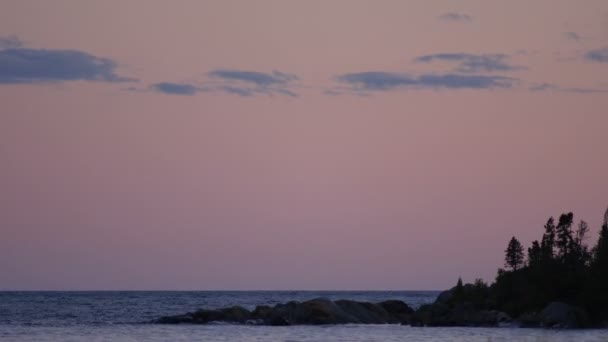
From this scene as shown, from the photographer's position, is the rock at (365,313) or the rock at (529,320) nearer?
the rock at (529,320)

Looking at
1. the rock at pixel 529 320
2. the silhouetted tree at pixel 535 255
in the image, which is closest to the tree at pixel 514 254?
the silhouetted tree at pixel 535 255

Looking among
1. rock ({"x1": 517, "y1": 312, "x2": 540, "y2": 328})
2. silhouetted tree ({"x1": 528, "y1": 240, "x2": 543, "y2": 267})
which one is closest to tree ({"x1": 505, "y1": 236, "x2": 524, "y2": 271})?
silhouetted tree ({"x1": 528, "y1": 240, "x2": 543, "y2": 267})

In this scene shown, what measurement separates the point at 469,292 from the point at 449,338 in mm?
27755

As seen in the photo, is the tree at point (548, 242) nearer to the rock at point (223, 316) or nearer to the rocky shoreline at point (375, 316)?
the rocky shoreline at point (375, 316)

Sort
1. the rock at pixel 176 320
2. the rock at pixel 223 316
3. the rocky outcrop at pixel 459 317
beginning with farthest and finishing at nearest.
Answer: the rock at pixel 223 316
the rock at pixel 176 320
the rocky outcrop at pixel 459 317

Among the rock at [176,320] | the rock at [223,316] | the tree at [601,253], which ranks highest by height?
the tree at [601,253]

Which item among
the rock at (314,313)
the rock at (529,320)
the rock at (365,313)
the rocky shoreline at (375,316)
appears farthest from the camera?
the rock at (365,313)

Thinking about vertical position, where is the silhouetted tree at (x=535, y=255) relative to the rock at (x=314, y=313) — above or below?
above

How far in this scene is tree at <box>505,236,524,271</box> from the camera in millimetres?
107500

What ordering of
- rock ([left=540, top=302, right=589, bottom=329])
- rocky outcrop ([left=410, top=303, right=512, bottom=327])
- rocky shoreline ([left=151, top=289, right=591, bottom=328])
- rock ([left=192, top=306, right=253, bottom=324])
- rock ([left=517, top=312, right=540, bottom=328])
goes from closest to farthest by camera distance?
rock ([left=540, top=302, right=589, bottom=329]), rock ([left=517, top=312, right=540, bottom=328]), rocky shoreline ([left=151, top=289, right=591, bottom=328]), rocky outcrop ([left=410, top=303, right=512, bottom=327]), rock ([left=192, top=306, right=253, bottom=324])

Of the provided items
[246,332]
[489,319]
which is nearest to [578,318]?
[489,319]

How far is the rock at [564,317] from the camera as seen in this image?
82.6 meters

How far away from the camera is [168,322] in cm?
9056

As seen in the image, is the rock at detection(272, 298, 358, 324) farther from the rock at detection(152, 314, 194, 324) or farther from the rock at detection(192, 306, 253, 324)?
the rock at detection(152, 314, 194, 324)
